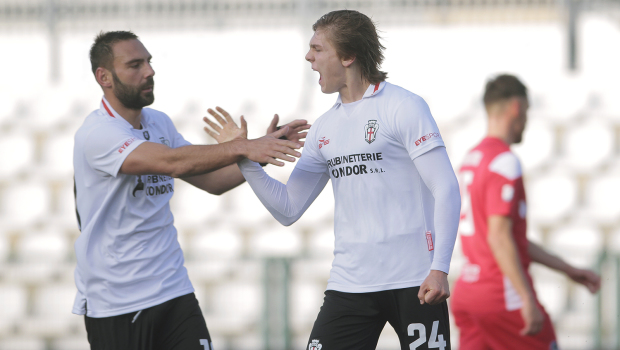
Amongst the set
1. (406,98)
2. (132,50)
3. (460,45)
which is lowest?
(406,98)

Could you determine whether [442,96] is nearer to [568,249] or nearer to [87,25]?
[568,249]

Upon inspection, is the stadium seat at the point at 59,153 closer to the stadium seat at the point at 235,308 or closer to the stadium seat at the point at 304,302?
the stadium seat at the point at 235,308

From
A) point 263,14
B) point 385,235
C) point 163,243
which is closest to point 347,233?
point 385,235

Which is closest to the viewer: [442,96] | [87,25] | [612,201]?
[612,201]

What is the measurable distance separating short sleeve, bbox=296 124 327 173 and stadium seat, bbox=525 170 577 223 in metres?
4.93

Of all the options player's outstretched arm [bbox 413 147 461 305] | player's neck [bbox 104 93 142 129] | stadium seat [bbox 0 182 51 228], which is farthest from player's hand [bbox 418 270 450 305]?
stadium seat [bbox 0 182 51 228]

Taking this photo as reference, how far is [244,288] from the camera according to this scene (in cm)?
689

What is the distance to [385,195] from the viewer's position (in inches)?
118

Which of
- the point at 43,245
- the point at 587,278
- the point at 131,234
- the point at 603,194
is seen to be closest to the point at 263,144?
the point at 131,234

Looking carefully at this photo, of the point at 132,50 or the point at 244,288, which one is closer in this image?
the point at 132,50

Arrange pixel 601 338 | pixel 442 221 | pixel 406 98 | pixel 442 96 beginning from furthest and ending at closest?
pixel 442 96, pixel 601 338, pixel 406 98, pixel 442 221

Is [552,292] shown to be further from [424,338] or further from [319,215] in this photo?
[424,338]

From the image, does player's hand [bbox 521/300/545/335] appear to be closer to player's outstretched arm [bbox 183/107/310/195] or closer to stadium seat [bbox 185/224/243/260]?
player's outstretched arm [bbox 183/107/310/195]

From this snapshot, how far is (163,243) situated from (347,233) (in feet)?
3.17
